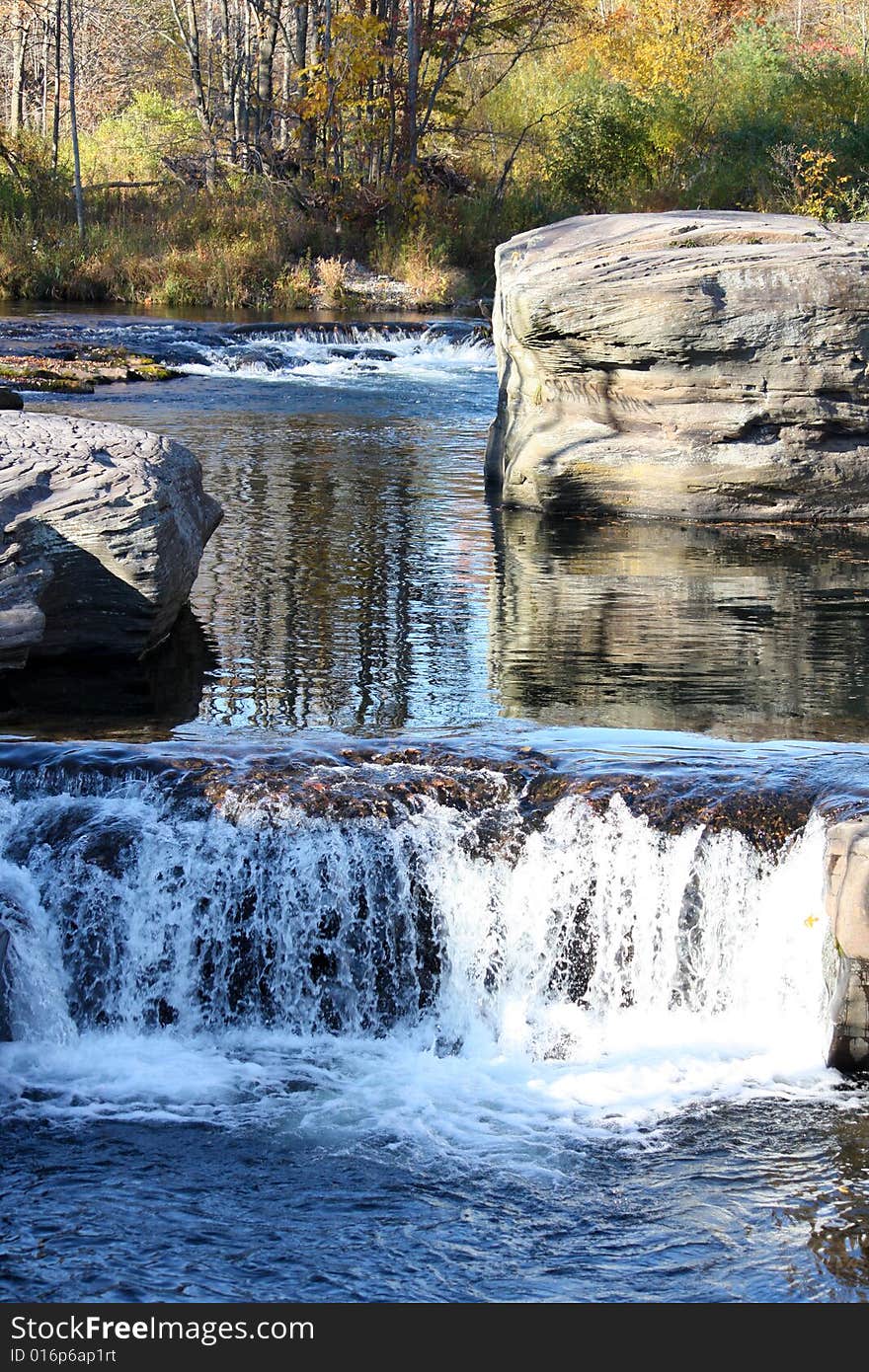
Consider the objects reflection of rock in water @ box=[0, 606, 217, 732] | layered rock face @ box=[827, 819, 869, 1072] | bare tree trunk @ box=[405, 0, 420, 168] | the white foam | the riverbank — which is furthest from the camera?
bare tree trunk @ box=[405, 0, 420, 168]

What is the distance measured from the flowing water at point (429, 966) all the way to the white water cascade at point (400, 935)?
0.04 feet

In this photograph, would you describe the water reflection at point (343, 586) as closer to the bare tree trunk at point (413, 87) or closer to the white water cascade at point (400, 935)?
the white water cascade at point (400, 935)

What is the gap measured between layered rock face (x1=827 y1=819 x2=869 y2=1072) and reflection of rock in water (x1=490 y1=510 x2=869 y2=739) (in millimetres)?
1480

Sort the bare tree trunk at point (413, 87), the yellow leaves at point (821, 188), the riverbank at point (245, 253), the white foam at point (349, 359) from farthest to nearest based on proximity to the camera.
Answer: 1. the bare tree trunk at point (413, 87)
2. the yellow leaves at point (821, 188)
3. the riverbank at point (245, 253)
4. the white foam at point (349, 359)

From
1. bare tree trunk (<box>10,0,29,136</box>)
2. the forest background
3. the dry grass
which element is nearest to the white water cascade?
the forest background

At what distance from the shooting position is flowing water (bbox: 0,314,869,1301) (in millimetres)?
4172

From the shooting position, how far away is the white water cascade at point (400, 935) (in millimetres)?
5504

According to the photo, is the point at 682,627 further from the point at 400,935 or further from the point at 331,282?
the point at 331,282

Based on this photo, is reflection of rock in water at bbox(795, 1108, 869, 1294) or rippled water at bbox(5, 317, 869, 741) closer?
reflection of rock in water at bbox(795, 1108, 869, 1294)

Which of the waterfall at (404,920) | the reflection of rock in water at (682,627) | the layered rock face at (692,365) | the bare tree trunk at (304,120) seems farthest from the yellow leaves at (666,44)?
the waterfall at (404,920)

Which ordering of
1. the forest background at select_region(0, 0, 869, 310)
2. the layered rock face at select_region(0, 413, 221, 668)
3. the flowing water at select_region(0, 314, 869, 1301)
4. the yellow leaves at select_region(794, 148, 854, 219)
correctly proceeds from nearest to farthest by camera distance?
the flowing water at select_region(0, 314, 869, 1301)
the layered rock face at select_region(0, 413, 221, 668)
the forest background at select_region(0, 0, 869, 310)
the yellow leaves at select_region(794, 148, 854, 219)

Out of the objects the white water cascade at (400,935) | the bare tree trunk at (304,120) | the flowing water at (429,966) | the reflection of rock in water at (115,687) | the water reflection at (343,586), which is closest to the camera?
the flowing water at (429,966)

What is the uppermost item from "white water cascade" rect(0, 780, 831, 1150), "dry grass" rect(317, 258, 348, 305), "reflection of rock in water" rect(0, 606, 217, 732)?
"dry grass" rect(317, 258, 348, 305)

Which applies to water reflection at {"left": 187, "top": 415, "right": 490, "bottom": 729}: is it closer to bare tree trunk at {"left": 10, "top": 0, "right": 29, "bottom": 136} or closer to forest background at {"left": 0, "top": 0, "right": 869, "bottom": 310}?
forest background at {"left": 0, "top": 0, "right": 869, "bottom": 310}
